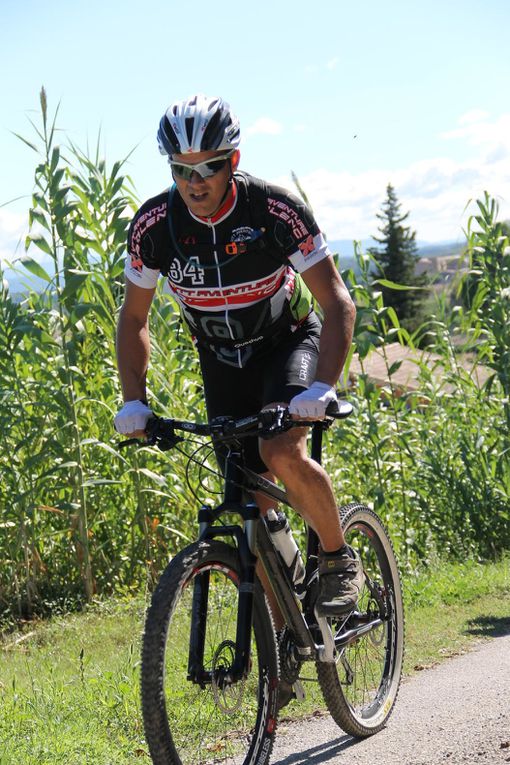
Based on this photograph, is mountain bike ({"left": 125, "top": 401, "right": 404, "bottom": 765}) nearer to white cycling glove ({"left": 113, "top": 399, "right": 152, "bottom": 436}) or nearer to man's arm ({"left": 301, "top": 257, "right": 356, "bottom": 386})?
white cycling glove ({"left": 113, "top": 399, "right": 152, "bottom": 436})

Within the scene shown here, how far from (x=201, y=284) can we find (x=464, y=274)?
4.81 m

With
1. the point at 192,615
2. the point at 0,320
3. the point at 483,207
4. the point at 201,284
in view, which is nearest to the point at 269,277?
the point at 201,284

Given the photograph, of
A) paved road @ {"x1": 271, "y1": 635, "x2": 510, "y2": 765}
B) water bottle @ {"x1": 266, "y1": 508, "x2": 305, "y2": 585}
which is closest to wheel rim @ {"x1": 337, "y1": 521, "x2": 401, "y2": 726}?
paved road @ {"x1": 271, "y1": 635, "x2": 510, "y2": 765}

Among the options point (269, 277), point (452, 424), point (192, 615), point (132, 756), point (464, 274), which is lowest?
point (132, 756)

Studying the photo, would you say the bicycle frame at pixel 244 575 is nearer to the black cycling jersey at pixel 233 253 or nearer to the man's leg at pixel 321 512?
the man's leg at pixel 321 512

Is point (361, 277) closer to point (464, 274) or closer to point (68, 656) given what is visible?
point (464, 274)

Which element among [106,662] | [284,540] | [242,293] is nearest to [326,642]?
[284,540]

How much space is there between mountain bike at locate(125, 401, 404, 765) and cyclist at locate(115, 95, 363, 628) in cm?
15

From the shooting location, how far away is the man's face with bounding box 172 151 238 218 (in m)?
4.02

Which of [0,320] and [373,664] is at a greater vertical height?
[0,320]

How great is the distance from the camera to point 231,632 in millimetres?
3824

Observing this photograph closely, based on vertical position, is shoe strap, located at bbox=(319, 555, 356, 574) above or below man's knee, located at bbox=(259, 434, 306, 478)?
below

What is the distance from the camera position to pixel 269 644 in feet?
13.0

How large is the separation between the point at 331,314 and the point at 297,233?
13.5 inches
